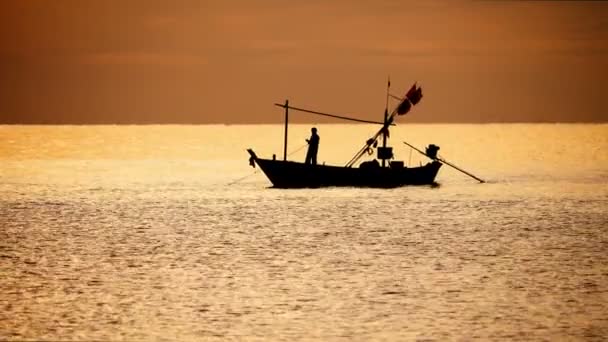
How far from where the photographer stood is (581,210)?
3538cm

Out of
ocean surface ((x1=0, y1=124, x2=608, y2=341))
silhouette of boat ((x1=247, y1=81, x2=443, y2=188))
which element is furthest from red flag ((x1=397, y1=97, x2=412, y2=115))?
ocean surface ((x1=0, y1=124, x2=608, y2=341))

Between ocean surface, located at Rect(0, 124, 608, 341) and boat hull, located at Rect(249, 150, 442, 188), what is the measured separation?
99 cm

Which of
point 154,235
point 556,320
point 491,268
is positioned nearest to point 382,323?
point 556,320

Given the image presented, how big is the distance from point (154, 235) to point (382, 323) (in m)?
12.8

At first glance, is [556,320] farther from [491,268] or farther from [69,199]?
[69,199]

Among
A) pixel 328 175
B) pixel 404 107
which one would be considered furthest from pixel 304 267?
pixel 404 107

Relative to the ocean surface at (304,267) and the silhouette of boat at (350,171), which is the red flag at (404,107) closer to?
the silhouette of boat at (350,171)

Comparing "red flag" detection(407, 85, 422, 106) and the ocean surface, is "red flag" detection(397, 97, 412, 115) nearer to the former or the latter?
"red flag" detection(407, 85, 422, 106)

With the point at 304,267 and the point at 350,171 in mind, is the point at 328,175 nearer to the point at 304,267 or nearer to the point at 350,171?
the point at 350,171

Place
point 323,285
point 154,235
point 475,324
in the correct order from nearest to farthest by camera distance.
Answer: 1. point 475,324
2. point 323,285
3. point 154,235

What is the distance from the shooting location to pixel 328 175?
1636 inches

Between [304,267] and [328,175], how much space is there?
20823 millimetres

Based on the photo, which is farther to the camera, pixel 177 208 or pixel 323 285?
pixel 177 208

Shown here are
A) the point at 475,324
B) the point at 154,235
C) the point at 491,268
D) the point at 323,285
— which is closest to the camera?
the point at 475,324
